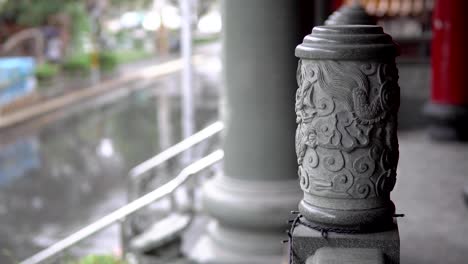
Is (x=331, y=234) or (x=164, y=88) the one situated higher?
(x=331, y=234)

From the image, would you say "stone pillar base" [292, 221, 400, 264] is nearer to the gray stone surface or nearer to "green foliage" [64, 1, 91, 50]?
the gray stone surface

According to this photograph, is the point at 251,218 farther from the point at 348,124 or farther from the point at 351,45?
the point at 351,45

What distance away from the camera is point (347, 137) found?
3.57 metres

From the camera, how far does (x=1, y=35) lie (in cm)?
3497

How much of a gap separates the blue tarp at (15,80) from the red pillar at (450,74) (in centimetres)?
1567

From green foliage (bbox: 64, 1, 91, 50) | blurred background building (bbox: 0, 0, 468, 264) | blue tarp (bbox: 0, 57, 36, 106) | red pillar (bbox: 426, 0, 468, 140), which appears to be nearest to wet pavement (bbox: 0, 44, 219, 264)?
blurred background building (bbox: 0, 0, 468, 264)

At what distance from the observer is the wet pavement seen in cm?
1224

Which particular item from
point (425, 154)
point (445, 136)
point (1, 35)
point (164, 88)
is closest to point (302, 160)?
point (425, 154)

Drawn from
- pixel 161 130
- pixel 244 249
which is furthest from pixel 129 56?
pixel 244 249

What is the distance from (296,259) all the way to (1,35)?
33376 millimetres

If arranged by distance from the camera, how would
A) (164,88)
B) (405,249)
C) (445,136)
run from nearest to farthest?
1. (405,249)
2. (445,136)
3. (164,88)

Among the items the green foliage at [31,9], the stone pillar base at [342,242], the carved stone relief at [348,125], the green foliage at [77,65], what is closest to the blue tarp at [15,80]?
the green foliage at [77,65]

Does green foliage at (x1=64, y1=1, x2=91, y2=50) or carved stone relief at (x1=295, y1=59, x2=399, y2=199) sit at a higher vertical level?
carved stone relief at (x1=295, y1=59, x2=399, y2=199)

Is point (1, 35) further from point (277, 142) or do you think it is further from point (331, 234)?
point (331, 234)
